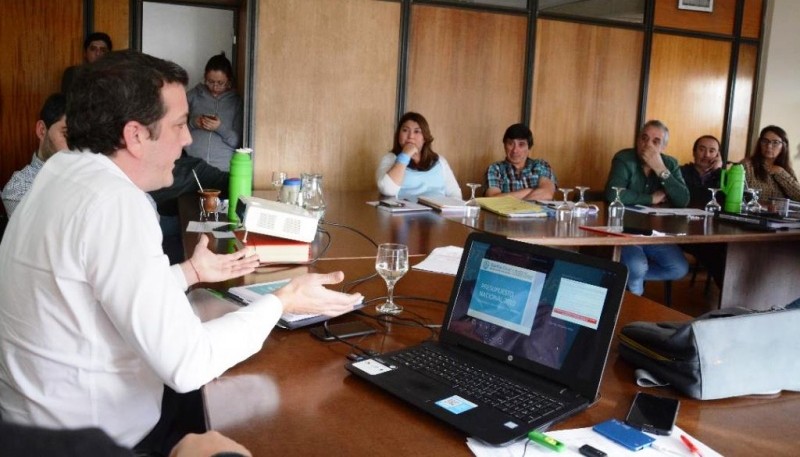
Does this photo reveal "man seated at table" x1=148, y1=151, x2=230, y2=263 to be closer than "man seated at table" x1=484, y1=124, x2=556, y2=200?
Yes

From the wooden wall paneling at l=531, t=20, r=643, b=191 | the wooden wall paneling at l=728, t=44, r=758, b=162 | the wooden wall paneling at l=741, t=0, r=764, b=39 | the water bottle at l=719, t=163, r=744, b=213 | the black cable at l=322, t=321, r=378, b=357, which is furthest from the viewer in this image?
the wooden wall paneling at l=728, t=44, r=758, b=162

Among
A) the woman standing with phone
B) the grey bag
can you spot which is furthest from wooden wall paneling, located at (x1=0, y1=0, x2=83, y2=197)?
the grey bag

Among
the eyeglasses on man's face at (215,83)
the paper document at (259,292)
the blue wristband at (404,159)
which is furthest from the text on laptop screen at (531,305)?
the eyeglasses on man's face at (215,83)

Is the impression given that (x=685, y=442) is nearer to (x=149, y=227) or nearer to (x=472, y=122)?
(x=149, y=227)

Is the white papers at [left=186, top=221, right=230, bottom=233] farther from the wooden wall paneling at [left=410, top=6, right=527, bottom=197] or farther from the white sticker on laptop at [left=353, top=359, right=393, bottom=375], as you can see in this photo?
the wooden wall paneling at [left=410, top=6, right=527, bottom=197]

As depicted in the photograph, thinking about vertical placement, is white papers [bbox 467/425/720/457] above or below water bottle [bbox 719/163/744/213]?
below

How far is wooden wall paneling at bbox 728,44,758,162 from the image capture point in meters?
5.70

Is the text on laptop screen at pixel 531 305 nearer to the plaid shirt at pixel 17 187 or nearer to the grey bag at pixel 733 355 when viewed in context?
the grey bag at pixel 733 355

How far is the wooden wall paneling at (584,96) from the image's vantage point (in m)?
5.18

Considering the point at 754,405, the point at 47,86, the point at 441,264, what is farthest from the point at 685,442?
the point at 47,86

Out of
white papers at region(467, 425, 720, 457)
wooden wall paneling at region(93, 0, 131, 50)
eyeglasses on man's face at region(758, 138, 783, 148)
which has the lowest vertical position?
white papers at region(467, 425, 720, 457)

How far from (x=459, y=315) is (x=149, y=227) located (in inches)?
23.1

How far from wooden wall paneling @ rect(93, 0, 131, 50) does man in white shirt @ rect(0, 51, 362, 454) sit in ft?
12.4

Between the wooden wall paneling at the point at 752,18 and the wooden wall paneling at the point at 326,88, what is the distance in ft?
9.44
